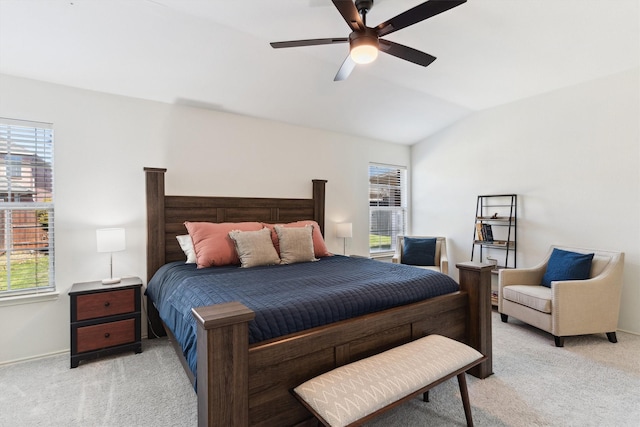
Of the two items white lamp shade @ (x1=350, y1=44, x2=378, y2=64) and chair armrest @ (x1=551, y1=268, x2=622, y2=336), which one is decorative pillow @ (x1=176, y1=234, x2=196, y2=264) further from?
chair armrest @ (x1=551, y1=268, x2=622, y2=336)

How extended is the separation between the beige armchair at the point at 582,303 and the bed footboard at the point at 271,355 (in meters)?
1.50

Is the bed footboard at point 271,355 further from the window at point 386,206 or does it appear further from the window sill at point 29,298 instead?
the window at point 386,206

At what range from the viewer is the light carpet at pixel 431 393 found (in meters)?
1.89

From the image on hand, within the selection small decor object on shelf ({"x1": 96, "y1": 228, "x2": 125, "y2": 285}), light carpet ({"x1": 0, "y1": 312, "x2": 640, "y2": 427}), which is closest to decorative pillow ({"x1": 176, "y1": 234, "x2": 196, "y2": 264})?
small decor object on shelf ({"x1": 96, "y1": 228, "x2": 125, "y2": 285})

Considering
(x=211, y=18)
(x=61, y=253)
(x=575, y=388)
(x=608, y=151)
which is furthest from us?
(x=608, y=151)

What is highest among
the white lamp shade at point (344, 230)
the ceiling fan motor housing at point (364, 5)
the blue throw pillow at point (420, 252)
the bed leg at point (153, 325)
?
the ceiling fan motor housing at point (364, 5)

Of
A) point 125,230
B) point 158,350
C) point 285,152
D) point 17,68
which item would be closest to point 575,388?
point 158,350

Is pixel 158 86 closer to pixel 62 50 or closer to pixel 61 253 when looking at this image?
pixel 62 50

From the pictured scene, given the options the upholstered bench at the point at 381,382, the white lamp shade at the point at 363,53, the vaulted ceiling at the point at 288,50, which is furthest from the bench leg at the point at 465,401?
the vaulted ceiling at the point at 288,50

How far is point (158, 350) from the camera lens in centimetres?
285

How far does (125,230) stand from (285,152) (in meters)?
2.04

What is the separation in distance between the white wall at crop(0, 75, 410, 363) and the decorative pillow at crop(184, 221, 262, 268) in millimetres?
600

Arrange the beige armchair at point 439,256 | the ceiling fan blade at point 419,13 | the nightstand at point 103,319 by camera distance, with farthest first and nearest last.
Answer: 1. the beige armchair at point 439,256
2. the nightstand at point 103,319
3. the ceiling fan blade at point 419,13

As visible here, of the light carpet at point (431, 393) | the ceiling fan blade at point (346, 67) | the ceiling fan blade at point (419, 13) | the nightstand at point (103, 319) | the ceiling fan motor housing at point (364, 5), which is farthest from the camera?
the nightstand at point (103, 319)
